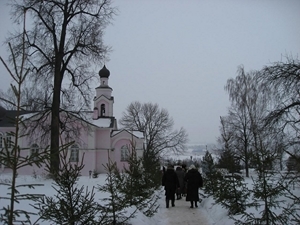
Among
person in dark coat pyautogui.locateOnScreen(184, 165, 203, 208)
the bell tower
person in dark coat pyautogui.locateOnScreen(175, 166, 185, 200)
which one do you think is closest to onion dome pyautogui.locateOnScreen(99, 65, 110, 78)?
the bell tower

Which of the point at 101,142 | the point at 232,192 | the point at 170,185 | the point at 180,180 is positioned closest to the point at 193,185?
→ the point at 170,185

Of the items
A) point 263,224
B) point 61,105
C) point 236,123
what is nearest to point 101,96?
point 236,123

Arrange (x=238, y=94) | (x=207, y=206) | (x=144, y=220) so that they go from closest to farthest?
(x=144, y=220)
(x=207, y=206)
(x=238, y=94)

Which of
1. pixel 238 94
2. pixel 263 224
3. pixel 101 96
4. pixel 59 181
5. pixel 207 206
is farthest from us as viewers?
pixel 101 96

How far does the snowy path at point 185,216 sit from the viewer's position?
8.59 metres

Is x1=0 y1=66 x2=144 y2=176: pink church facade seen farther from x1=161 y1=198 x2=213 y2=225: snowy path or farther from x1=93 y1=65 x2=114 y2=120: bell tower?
x1=161 y1=198 x2=213 y2=225: snowy path

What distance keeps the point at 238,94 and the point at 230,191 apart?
69.0ft

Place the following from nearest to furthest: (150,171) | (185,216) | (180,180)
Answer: (185,216), (150,171), (180,180)

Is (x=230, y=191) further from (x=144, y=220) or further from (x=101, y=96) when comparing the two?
(x=101, y=96)

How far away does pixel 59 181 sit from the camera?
4988mm

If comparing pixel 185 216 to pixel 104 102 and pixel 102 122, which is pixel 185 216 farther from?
pixel 104 102

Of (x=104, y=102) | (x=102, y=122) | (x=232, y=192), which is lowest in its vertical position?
(x=232, y=192)

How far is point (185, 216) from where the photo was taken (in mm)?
9477

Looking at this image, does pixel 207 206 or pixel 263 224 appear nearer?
pixel 263 224
